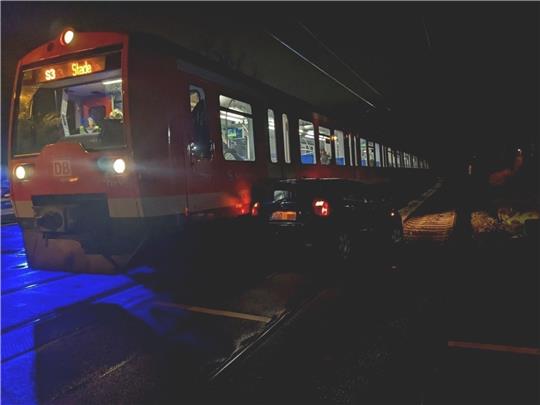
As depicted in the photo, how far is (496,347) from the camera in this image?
3.92 meters

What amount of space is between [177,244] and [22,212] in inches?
93.4

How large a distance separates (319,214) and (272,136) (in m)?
2.81

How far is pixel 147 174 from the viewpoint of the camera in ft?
17.8

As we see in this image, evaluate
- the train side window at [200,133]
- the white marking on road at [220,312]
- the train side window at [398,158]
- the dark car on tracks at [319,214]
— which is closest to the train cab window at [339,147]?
the dark car on tracks at [319,214]

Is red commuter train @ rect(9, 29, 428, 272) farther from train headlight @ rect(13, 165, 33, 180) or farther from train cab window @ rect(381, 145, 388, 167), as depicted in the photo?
train cab window @ rect(381, 145, 388, 167)

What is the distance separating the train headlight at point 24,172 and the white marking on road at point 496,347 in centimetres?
580

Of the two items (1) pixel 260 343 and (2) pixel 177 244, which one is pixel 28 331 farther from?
(1) pixel 260 343

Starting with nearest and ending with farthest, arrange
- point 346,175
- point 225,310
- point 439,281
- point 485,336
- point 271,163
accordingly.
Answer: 1. point 485,336
2. point 225,310
3. point 439,281
4. point 271,163
5. point 346,175

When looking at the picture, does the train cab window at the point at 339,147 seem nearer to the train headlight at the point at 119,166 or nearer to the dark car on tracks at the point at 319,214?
the dark car on tracks at the point at 319,214

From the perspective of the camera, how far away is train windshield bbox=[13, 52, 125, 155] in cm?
588

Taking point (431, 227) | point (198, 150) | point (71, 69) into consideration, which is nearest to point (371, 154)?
Answer: point (431, 227)

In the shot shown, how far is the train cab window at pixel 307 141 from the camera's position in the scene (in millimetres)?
10766

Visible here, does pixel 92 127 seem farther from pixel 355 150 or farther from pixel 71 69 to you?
pixel 355 150

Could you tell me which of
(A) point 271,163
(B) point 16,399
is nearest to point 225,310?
(B) point 16,399
